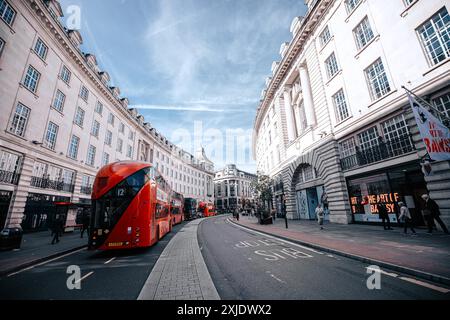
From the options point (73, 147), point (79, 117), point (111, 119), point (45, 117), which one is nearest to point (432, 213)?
point (45, 117)

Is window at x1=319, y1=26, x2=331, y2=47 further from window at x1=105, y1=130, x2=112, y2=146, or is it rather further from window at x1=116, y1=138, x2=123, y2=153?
window at x1=116, y1=138, x2=123, y2=153

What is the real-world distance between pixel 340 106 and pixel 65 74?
27.6 m

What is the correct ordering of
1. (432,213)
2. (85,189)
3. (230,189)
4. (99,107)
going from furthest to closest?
1. (230,189)
2. (99,107)
3. (85,189)
4. (432,213)

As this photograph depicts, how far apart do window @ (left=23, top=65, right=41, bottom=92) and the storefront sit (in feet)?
90.2

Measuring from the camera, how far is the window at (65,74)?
20.5 m

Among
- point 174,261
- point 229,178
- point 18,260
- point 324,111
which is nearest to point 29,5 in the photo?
point 18,260

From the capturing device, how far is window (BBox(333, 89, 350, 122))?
1584 centimetres

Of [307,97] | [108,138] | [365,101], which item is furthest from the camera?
[108,138]

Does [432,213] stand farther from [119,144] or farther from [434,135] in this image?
[119,144]

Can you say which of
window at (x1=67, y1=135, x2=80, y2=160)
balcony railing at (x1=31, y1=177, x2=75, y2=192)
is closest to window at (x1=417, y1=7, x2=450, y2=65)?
balcony railing at (x1=31, y1=177, x2=75, y2=192)

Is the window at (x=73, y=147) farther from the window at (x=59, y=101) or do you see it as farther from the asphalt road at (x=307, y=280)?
the asphalt road at (x=307, y=280)

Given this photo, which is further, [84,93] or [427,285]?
[84,93]

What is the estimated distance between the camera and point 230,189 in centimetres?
9281
